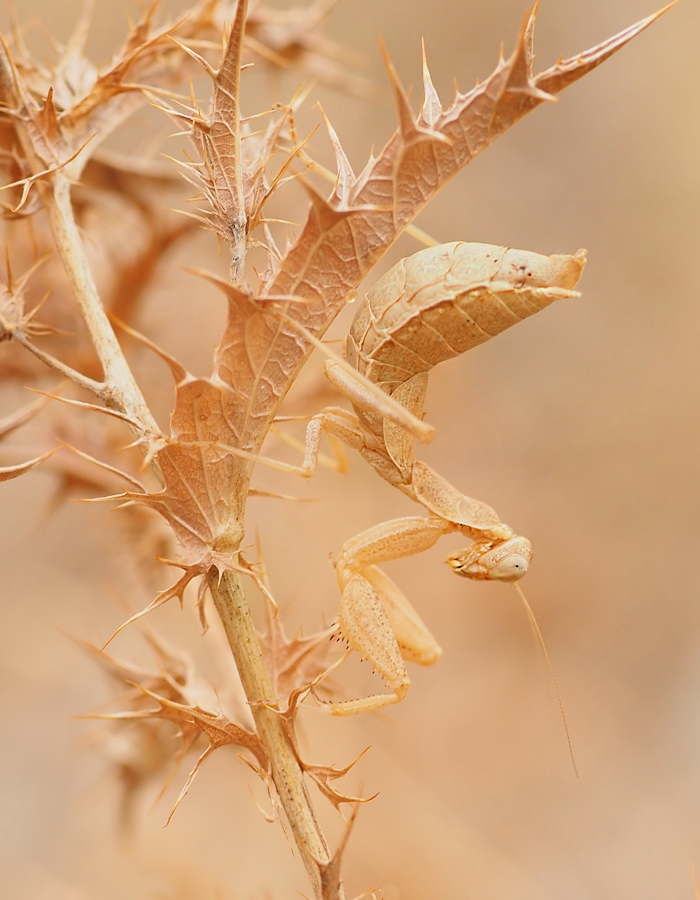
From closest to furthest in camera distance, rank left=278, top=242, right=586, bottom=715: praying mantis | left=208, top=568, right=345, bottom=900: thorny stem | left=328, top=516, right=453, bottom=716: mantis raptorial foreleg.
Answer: left=208, top=568, right=345, bottom=900: thorny stem
left=278, top=242, right=586, bottom=715: praying mantis
left=328, top=516, right=453, bottom=716: mantis raptorial foreleg

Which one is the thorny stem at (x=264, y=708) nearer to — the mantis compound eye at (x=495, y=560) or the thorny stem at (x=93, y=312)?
the thorny stem at (x=93, y=312)

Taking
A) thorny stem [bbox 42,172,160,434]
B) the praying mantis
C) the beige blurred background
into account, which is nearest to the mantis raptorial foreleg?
the praying mantis

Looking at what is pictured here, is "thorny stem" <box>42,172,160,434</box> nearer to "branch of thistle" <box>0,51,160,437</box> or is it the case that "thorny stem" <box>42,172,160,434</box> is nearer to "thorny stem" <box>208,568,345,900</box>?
"branch of thistle" <box>0,51,160,437</box>

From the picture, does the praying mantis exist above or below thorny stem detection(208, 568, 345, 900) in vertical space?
above

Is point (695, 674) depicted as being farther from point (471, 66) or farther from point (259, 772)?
point (471, 66)

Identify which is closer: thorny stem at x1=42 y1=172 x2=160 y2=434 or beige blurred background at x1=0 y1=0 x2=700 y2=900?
thorny stem at x1=42 y1=172 x2=160 y2=434

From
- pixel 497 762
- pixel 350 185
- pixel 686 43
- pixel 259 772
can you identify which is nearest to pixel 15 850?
pixel 497 762
